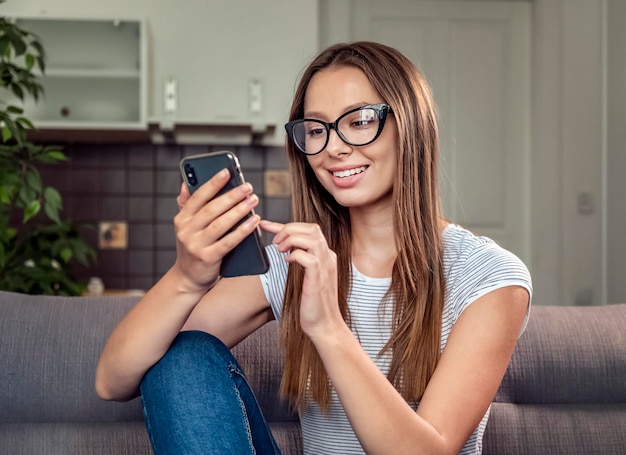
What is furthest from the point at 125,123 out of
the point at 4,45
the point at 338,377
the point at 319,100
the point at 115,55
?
the point at 338,377

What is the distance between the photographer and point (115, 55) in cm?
381

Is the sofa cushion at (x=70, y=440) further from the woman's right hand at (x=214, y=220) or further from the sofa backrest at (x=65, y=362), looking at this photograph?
the woman's right hand at (x=214, y=220)

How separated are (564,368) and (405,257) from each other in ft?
1.30

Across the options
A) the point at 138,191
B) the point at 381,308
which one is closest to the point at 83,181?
the point at 138,191

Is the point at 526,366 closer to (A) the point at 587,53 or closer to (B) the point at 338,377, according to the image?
(B) the point at 338,377

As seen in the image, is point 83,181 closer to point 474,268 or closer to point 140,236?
point 140,236

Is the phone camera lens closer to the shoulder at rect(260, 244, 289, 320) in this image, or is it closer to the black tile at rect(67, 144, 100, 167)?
the shoulder at rect(260, 244, 289, 320)

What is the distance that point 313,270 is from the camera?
3.30 feet

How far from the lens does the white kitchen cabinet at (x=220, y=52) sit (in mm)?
3965

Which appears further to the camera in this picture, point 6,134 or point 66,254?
point 66,254

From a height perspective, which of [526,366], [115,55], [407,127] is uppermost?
[115,55]

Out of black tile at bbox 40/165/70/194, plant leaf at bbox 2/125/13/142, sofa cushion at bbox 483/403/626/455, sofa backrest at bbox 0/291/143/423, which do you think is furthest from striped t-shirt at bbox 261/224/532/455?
black tile at bbox 40/165/70/194

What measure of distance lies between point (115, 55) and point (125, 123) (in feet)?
1.14

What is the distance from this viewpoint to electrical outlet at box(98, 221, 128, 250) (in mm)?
4004
